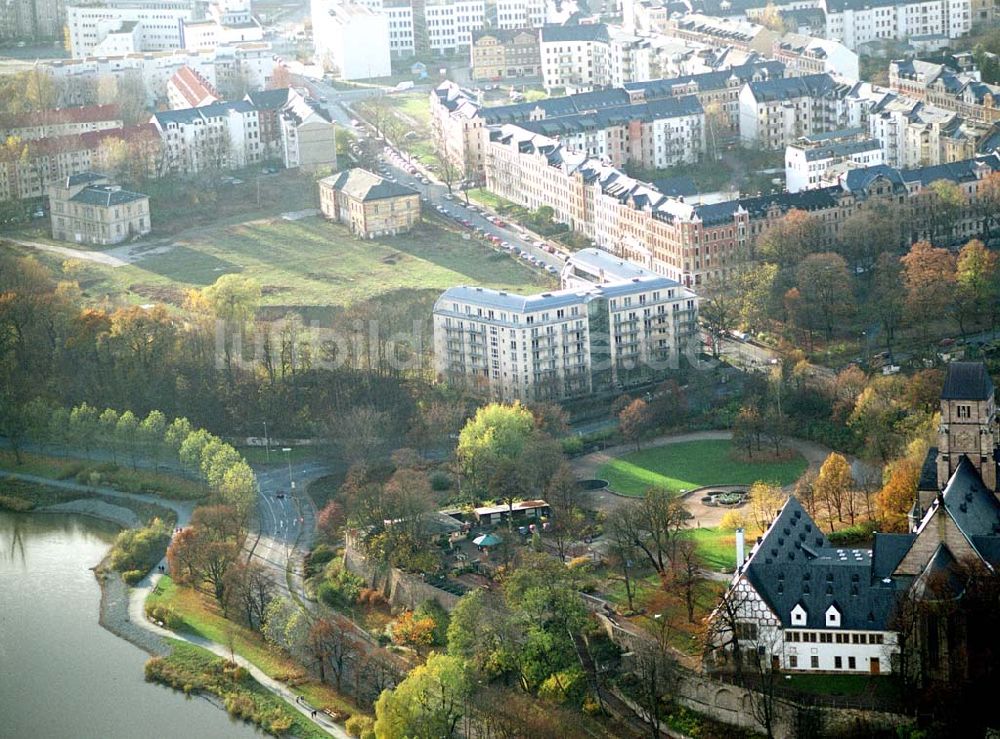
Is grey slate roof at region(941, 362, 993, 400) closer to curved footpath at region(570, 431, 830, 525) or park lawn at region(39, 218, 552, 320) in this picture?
curved footpath at region(570, 431, 830, 525)

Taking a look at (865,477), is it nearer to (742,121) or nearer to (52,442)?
(52,442)

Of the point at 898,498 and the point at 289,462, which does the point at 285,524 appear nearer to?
the point at 289,462

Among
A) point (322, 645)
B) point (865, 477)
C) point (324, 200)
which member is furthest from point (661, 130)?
point (322, 645)

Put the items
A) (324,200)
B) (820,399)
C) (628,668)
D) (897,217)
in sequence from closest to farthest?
(628,668), (820,399), (897,217), (324,200)

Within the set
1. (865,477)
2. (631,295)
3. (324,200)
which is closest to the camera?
(865,477)

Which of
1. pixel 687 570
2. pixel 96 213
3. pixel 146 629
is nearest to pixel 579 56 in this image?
pixel 96 213

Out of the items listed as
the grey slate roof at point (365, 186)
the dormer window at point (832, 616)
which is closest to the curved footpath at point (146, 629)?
the dormer window at point (832, 616)

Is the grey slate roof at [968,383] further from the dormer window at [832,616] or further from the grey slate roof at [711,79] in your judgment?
the grey slate roof at [711,79]
